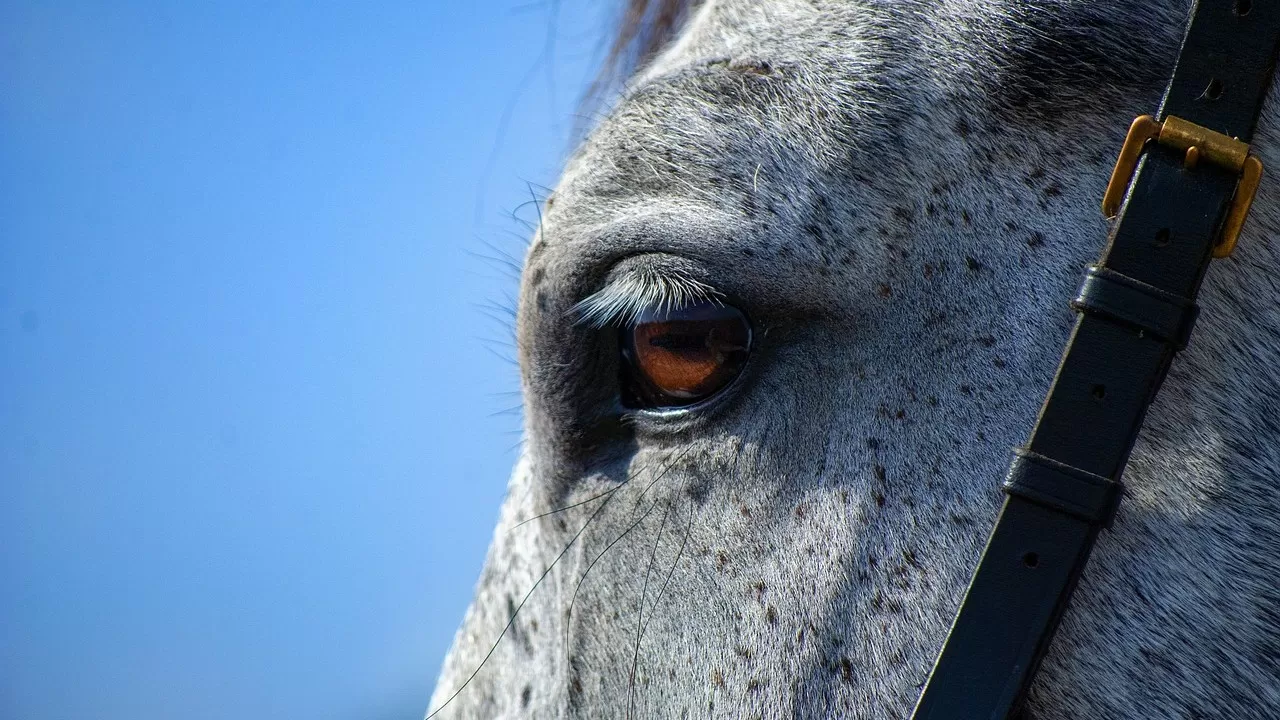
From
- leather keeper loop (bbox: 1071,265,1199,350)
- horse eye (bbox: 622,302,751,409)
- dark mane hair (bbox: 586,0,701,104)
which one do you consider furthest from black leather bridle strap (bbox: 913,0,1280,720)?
dark mane hair (bbox: 586,0,701,104)

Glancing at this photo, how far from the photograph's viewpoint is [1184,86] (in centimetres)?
102

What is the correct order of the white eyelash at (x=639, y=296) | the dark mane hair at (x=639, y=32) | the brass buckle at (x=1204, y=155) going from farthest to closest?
the dark mane hair at (x=639, y=32) → the white eyelash at (x=639, y=296) → the brass buckle at (x=1204, y=155)

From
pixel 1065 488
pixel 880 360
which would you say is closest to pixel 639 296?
pixel 880 360

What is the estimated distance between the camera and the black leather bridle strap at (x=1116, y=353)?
1.00 m

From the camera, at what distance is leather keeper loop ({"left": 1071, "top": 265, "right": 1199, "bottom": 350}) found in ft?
3.28

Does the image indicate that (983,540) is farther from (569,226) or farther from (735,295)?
(569,226)

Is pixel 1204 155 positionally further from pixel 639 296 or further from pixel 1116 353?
pixel 639 296

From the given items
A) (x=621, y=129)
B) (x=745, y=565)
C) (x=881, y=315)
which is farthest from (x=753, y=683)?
(x=621, y=129)

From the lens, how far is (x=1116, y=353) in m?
1.01

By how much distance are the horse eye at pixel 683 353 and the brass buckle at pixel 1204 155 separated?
17.7 inches

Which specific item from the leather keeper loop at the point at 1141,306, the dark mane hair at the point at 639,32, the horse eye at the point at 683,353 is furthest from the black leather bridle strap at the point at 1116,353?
the dark mane hair at the point at 639,32

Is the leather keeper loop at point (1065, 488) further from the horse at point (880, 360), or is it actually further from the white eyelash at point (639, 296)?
the white eyelash at point (639, 296)

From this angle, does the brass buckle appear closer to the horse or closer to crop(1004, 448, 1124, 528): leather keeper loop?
the horse

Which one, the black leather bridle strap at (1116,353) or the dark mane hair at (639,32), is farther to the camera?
the dark mane hair at (639,32)
